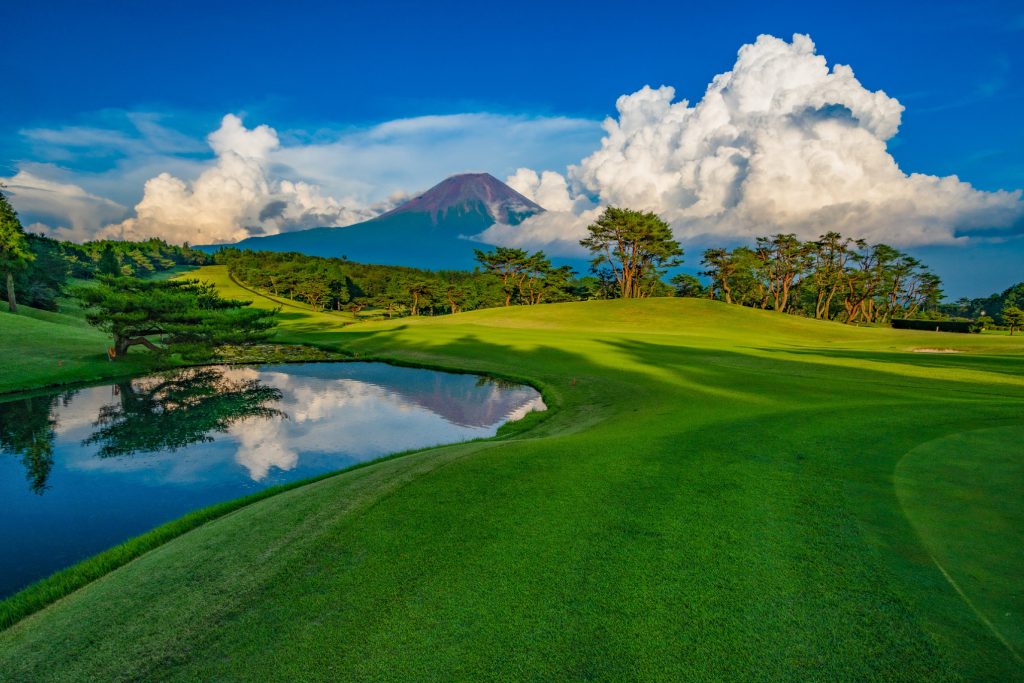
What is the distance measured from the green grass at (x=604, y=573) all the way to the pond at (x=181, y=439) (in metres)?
4.79

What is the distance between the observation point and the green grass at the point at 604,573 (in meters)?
3.79

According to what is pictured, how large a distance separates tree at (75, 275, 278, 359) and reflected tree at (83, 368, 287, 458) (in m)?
3.64

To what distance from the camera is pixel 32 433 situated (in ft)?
58.2

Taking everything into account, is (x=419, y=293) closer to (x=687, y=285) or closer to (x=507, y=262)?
(x=507, y=262)

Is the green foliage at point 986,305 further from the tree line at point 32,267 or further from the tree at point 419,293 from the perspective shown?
the tree line at point 32,267

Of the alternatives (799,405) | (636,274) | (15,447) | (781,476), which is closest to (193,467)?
(15,447)

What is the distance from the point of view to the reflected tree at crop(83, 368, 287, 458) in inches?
674

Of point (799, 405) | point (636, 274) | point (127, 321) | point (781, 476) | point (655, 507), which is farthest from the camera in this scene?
point (636, 274)

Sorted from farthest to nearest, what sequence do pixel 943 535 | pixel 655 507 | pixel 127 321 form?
pixel 127 321
pixel 655 507
pixel 943 535

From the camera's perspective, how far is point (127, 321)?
3042cm

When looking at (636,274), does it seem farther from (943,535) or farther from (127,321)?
(943,535)

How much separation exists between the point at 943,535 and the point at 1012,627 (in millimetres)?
1652

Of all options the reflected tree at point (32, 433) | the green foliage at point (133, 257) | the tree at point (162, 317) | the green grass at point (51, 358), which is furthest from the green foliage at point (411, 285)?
the reflected tree at point (32, 433)

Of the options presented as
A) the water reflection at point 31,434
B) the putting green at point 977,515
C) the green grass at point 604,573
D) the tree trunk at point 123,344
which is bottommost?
the water reflection at point 31,434
